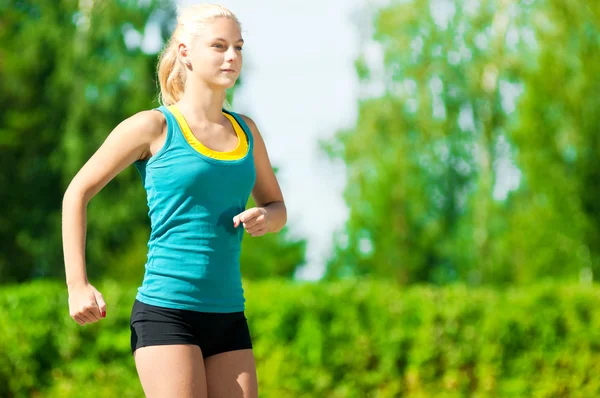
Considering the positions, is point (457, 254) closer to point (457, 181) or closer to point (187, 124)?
point (457, 181)

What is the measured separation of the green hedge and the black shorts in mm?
5198

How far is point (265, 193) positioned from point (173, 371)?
820mm

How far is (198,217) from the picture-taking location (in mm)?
2820

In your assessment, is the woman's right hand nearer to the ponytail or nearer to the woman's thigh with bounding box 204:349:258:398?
the woman's thigh with bounding box 204:349:258:398

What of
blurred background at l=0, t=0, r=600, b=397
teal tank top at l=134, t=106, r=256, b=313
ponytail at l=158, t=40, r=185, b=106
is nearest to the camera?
teal tank top at l=134, t=106, r=256, b=313

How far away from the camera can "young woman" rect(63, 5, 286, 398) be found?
2.74m

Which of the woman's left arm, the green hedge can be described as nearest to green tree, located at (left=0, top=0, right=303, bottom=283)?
the green hedge

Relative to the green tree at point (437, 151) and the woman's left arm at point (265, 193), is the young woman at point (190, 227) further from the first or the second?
the green tree at point (437, 151)

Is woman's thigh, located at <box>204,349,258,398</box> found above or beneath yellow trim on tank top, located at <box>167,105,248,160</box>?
beneath

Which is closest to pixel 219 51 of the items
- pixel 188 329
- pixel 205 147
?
pixel 205 147

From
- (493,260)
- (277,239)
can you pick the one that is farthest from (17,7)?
(493,260)

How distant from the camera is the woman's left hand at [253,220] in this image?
9.24 feet

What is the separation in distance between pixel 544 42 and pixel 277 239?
10917mm

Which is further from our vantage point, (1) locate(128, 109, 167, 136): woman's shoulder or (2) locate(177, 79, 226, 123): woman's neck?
(2) locate(177, 79, 226, 123): woman's neck
